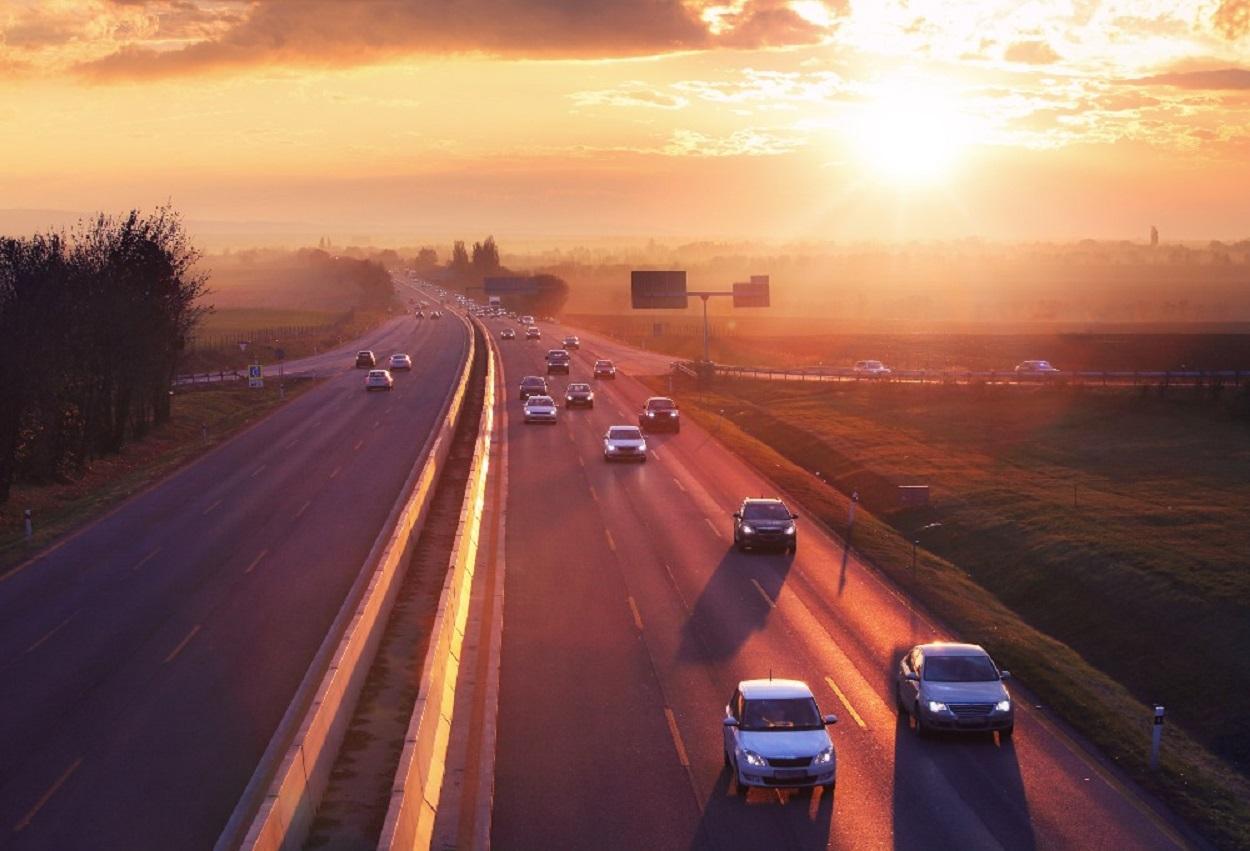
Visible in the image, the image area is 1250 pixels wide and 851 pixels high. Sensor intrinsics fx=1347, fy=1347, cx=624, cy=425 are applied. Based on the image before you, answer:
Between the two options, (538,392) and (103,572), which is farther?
(538,392)

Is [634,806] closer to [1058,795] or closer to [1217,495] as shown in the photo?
[1058,795]

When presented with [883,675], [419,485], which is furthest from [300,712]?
[419,485]

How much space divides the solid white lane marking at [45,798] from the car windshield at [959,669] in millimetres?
12973

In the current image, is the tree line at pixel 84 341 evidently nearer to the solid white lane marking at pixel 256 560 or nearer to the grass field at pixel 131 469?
the grass field at pixel 131 469

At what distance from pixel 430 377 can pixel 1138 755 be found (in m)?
74.9

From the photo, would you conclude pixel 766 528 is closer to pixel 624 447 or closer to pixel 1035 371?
pixel 624 447

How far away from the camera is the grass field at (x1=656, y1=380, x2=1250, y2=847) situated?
83.0 ft

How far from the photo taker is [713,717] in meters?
22.2

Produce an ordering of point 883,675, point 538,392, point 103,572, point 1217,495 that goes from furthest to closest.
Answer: point 538,392
point 1217,495
point 103,572
point 883,675

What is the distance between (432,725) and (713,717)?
17.4 ft

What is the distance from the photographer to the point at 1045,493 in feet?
153

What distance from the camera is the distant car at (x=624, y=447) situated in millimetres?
53219

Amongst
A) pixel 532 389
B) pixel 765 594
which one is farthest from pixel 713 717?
pixel 532 389

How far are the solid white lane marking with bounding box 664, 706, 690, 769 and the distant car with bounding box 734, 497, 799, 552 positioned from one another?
13.6 metres
